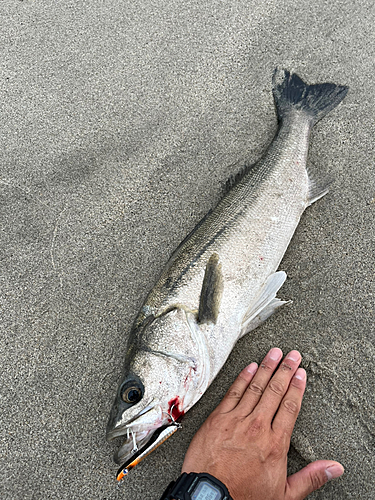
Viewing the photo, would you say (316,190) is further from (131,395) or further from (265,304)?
(131,395)

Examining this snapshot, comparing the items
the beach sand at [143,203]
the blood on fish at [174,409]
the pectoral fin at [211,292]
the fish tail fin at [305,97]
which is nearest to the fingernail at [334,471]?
the beach sand at [143,203]

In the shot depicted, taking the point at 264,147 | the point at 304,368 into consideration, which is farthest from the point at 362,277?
the point at 264,147

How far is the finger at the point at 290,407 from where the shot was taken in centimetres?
232

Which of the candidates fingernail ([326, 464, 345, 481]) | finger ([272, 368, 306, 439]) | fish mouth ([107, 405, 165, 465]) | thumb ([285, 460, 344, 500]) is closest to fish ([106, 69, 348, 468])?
fish mouth ([107, 405, 165, 465])

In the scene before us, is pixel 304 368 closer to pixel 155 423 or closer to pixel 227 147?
pixel 155 423

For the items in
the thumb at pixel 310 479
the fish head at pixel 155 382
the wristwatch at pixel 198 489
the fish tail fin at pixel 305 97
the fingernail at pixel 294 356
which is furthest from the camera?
the fish tail fin at pixel 305 97

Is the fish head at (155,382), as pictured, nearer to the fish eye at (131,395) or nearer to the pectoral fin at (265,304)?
the fish eye at (131,395)

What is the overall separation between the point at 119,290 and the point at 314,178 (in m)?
1.84

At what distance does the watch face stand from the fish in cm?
33

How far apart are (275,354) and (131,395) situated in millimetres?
1086

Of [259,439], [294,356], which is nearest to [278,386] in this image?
[294,356]

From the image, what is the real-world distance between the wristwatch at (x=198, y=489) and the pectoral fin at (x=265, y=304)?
0.94 metres

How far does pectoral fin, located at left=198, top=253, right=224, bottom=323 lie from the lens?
7.54ft

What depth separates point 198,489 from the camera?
1945 millimetres
